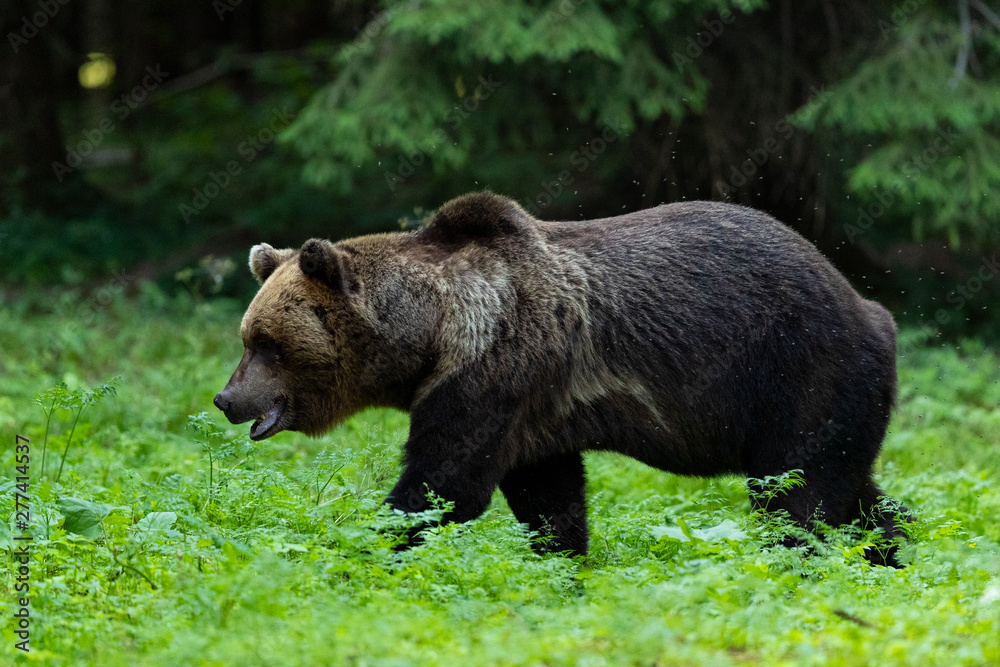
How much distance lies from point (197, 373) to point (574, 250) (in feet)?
16.5

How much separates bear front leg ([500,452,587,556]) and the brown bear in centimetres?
1

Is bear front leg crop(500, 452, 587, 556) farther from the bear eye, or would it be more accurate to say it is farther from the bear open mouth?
the bear eye

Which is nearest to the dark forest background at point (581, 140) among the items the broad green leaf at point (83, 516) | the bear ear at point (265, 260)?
the bear ear at point (265, 260)

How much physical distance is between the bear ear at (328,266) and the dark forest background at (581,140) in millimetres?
3892

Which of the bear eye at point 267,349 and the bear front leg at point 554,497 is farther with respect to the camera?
the bear front leg at point 554,497

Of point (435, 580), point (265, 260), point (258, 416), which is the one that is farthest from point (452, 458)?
point (265, 260)

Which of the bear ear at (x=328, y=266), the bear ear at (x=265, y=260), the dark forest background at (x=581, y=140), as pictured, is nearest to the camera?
the bear ear at (x=328, y=266)

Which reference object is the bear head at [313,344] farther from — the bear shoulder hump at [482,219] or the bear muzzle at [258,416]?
the bear shoulder hump at [482,219]

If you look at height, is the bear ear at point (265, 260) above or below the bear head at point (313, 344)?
above

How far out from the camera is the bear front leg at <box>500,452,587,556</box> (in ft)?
18.9

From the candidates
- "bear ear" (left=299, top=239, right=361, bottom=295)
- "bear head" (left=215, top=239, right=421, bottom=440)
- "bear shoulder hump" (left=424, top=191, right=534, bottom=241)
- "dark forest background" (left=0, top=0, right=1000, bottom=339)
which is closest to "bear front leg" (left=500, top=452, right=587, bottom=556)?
"bear head" (left=215, top=239, right=421, bottom=440)

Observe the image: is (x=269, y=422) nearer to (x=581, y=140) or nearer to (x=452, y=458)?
(x=452, y=458)

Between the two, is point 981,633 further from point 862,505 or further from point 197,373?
point 197,373

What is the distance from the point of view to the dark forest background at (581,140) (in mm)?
10680
